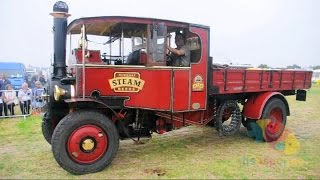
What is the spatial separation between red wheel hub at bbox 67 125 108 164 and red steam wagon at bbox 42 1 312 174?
0.02 metres

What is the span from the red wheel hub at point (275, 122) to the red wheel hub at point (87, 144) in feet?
→ 13.1

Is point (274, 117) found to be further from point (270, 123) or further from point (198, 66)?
point (198, 66)

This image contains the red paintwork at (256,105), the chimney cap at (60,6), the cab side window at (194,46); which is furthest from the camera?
the red paintwork at (256,105)

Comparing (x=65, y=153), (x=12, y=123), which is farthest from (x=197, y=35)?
(x=12, y=123)

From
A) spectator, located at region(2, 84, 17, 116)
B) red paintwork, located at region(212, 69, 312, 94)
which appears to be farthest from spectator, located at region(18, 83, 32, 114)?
red paintwork, located at region(212, 69, 312, 94)

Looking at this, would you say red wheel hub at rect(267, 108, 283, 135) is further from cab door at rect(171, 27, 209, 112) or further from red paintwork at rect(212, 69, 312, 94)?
cab door at rect(171, 27, 209, 112)

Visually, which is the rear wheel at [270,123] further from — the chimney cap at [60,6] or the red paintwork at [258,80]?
the chimney cap at [60,6]

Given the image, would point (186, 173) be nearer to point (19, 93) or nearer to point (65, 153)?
point (65, 153)

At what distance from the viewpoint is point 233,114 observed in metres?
7.69

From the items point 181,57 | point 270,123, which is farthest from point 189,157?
point 270,123

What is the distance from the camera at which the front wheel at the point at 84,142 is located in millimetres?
5285

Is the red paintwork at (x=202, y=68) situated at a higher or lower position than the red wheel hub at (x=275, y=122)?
higher

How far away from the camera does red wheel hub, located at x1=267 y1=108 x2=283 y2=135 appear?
25.9 feet

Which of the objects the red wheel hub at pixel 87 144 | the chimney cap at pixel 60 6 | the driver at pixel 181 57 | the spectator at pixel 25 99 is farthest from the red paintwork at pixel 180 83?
the spectator at pixel 25 99
